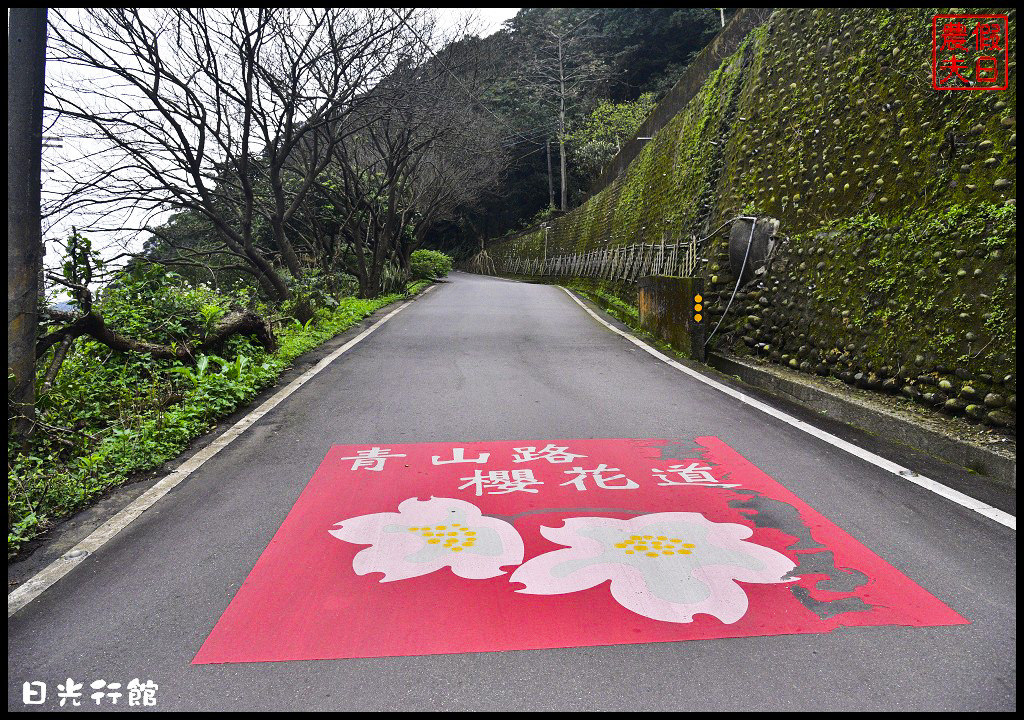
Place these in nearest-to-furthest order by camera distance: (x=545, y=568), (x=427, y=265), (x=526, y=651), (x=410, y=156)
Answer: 1. (x=526, y=651)
2. (x=545, y=568)
3. (x=410, y=156)
4. (x=427, y=265)

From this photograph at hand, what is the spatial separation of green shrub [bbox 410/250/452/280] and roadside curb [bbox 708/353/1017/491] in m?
24.4

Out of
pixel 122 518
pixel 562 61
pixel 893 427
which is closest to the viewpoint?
pixel 122 518

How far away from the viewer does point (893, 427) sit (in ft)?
16.1

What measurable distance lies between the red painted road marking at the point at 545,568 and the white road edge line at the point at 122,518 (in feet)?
2.97

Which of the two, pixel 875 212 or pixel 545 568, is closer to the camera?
pixel 545 568

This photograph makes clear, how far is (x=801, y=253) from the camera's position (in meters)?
7.42

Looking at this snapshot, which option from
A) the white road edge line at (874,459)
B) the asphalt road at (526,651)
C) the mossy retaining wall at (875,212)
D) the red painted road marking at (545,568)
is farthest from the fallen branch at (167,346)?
the mossy retaining wall at (875,212)

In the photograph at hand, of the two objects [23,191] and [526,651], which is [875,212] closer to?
[526,651]

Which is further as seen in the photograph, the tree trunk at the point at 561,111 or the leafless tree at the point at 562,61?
the tree trunk at the point at 561,111

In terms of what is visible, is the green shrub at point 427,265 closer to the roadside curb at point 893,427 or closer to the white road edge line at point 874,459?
the white road edge line at point 874,459

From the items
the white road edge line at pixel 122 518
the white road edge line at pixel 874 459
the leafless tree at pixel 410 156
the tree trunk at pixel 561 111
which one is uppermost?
the tree trunk at pixel 561 111

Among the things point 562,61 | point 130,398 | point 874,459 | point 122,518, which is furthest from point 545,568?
point 562,61

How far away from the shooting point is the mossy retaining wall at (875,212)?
4824mm

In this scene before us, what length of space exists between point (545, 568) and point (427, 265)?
2889 cm
